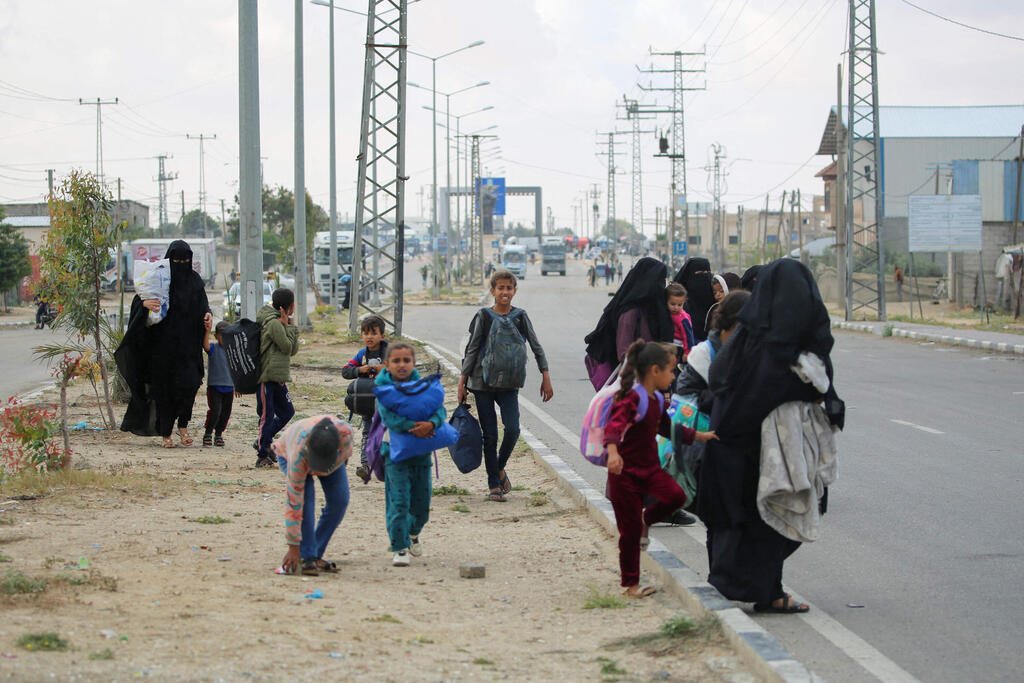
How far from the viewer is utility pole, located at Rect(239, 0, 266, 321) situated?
14.6 meters

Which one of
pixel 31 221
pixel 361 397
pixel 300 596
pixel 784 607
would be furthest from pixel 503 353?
pixel 31 221

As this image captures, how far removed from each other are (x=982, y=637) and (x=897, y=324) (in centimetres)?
3028

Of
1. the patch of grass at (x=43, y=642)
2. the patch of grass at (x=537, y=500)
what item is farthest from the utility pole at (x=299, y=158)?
the patch of grass at (x=43, y=642)

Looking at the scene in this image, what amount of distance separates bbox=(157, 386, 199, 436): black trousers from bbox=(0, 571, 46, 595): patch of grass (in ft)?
18.4

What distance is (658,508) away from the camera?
6020mm

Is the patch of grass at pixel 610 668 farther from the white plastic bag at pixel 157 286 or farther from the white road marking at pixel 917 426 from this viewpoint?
the white road marking at pixel 917 426

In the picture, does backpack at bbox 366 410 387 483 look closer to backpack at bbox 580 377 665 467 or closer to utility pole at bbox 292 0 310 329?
backpack at bbox 580 377 665 467

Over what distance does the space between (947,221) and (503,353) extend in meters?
31.5

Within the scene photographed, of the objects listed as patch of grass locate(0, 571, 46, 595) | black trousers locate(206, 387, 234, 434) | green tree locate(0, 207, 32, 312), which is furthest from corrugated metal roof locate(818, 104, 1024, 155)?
patch of grass locate(0, 571, 46, 595)

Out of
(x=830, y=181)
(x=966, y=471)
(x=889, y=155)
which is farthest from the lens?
(x=830, y=181)

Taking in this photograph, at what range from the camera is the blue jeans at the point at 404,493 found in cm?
667

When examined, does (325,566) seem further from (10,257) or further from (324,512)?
(10,257)

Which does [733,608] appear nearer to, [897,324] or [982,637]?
[982,637]

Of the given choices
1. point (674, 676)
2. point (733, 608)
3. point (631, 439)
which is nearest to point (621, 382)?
point (631, 439)
